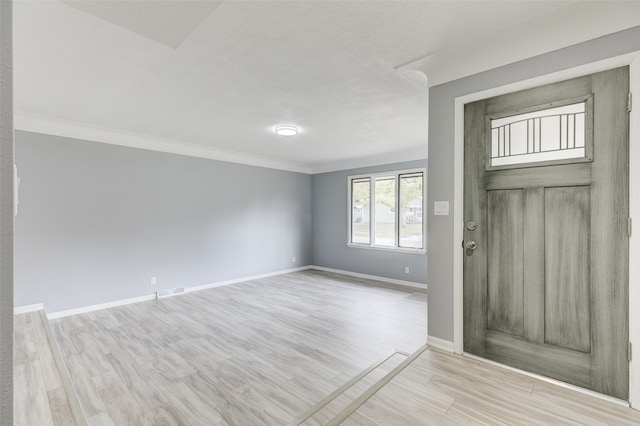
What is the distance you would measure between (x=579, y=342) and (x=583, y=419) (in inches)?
18.1

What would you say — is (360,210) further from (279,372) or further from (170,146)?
(279,372)

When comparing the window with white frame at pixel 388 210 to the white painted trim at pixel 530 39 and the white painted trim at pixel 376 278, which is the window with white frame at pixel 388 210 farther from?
the white painted trim at pixel 530 39

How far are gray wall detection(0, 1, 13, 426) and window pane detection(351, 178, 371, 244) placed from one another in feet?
19.8

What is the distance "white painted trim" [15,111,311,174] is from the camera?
361cm

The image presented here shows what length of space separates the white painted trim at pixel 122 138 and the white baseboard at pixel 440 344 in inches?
183

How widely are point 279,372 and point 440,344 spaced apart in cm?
140

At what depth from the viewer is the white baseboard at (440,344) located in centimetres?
242

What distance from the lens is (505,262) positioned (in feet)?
7.18

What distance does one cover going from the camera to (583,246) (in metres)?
1.89

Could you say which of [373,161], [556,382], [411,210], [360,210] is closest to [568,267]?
[556,382]

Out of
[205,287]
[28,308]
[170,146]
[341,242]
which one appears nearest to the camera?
[28,308]

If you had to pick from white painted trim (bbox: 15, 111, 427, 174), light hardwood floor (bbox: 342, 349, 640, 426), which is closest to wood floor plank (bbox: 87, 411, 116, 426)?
light hardwood floor (bbox: 342, 349, 640, 426)

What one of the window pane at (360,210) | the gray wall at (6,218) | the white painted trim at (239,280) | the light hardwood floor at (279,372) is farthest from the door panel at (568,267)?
the white painted trim at (239,280)

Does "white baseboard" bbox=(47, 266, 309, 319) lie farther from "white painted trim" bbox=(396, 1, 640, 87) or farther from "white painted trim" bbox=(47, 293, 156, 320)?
"white painted trim" bbox=(396, 1, 640, 87)
